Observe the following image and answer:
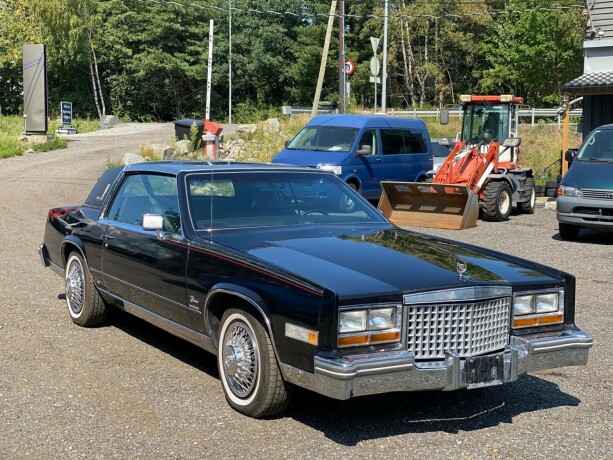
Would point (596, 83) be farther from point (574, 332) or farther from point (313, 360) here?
point (313, 360)

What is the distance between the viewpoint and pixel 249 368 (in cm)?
526

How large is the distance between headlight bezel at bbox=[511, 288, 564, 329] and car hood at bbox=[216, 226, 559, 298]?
0.08 m

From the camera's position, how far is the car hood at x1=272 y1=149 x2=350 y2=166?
706 inches

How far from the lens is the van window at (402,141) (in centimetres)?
1928

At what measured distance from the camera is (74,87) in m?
55.3

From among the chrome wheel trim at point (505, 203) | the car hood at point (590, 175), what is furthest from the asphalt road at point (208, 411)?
the chrome wheel trim at point (505, 203)

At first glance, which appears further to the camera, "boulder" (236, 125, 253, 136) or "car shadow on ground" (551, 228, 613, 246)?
"boulder" (236, 125, 253, 136)

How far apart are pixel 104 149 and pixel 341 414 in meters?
26.2

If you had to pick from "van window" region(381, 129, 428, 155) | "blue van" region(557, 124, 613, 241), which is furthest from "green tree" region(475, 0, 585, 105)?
"blue van" region(557, 124, 613, 241)

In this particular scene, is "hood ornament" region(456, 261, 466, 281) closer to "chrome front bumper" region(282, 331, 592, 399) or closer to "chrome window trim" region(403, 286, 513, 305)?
"chrome window trim" region(403, 286, 513, 305)

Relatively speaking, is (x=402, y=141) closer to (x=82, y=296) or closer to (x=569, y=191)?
(x=569, y=191)

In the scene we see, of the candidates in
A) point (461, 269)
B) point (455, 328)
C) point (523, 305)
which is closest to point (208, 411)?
point (455, 328)

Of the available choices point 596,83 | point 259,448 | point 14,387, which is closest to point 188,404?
point 259,448

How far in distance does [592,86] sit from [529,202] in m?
3.58
